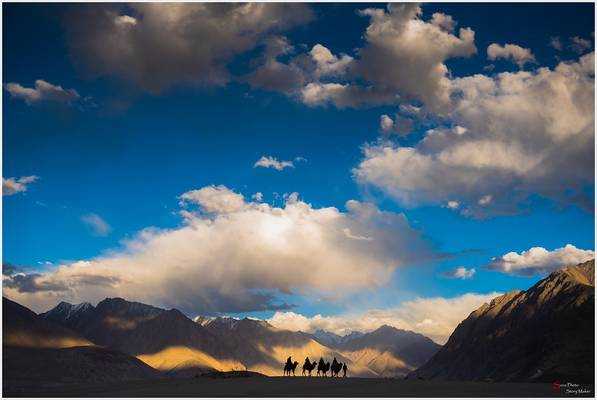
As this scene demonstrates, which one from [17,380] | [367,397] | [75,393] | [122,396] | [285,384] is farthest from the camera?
[17,380]

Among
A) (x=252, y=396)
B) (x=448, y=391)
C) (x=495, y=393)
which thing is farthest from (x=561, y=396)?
(x=252, y=396)

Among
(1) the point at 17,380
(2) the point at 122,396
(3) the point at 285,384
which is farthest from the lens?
(1) the point at 17,380

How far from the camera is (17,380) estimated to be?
639 feet

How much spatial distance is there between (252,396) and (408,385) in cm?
1310

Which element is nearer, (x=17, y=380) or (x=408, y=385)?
(x=408, y=385)

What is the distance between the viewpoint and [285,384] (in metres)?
49.4

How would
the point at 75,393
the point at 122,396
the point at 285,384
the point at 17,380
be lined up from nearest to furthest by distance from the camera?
the point at 122,396 → the point at 75,393 → the point at 285,384 → the point at 17,380

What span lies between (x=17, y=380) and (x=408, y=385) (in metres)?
185

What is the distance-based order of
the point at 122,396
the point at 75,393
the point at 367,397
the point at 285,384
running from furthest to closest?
the point at 285,384 < the point at 75,393 < the point at 122,396 < the point at 367,397

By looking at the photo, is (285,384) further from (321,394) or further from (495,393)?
(495,393)

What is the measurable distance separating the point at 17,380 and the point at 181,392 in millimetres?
178250

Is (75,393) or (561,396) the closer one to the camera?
(561,396)

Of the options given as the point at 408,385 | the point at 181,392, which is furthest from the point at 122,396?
the point at 408,385

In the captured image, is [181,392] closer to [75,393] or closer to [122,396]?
[122,396]
